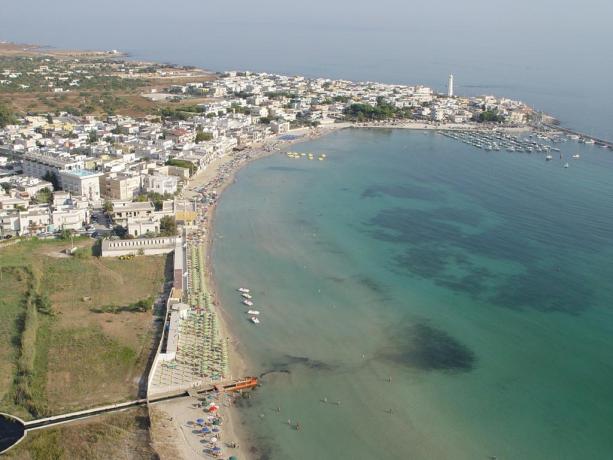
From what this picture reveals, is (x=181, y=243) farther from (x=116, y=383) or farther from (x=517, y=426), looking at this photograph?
(x=517, y=426)

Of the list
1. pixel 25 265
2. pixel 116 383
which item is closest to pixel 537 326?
pixel 116 383

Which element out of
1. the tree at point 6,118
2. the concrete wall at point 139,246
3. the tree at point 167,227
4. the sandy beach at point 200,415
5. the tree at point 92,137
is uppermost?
the tree at point 6,118

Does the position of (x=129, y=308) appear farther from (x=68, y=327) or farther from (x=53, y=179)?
(x=53, y=179)

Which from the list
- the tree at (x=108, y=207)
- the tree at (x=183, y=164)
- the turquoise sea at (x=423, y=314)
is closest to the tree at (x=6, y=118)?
the tree at (x=183, y=164)

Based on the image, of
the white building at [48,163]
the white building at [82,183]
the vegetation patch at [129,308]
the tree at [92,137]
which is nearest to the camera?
the vegetation patch at [129,308]

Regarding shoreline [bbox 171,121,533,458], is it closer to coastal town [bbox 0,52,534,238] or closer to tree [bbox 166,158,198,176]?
tree [bbox 166,158,198,176]

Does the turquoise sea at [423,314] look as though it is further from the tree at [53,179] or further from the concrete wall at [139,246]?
the tree at [53,179]

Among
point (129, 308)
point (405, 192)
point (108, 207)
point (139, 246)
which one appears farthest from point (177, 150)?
point (129, 308)
